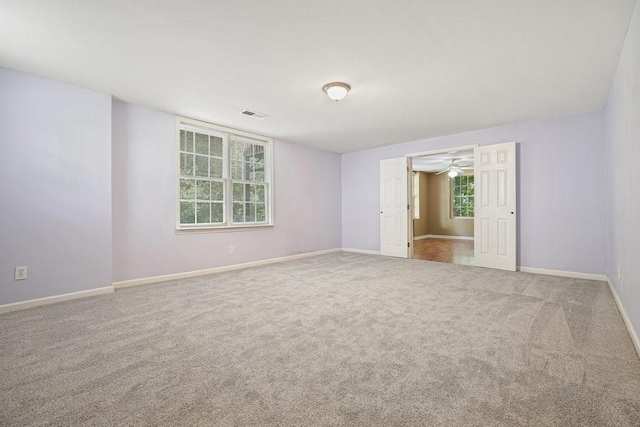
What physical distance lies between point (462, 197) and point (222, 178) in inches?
342

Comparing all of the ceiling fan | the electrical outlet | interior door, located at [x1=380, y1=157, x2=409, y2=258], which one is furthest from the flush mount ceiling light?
the ceiling fan

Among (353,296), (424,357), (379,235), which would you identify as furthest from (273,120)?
(424,357)

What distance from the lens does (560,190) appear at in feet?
14.7

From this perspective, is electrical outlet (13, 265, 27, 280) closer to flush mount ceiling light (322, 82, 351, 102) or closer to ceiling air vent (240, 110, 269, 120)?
ceiling air vent (240, 110, 269, 120)

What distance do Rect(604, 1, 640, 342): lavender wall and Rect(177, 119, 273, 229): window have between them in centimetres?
482

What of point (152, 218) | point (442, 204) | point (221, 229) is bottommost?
point (221, 229)

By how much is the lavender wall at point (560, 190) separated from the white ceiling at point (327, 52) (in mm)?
468

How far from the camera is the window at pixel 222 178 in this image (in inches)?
182

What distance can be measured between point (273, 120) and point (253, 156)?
1.06 m

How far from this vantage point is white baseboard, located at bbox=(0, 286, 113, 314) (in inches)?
118

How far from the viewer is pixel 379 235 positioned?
6688mm

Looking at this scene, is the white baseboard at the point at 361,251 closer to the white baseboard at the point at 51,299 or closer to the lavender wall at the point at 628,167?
the lavender wall at the point at 628,167

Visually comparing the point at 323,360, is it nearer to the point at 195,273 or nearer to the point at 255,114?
the point at 195,273

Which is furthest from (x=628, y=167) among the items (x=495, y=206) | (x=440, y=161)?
(x=440, y=161)
